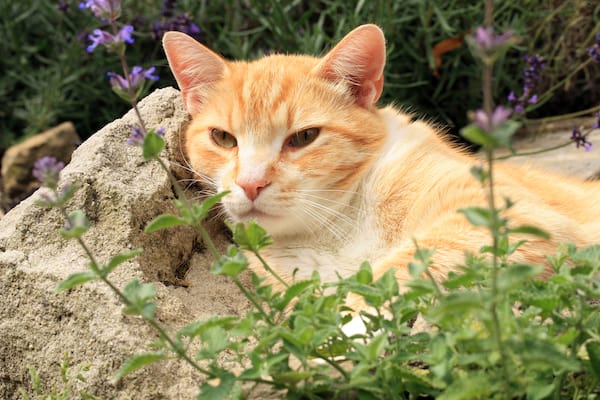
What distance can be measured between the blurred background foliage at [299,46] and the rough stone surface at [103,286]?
1.73m

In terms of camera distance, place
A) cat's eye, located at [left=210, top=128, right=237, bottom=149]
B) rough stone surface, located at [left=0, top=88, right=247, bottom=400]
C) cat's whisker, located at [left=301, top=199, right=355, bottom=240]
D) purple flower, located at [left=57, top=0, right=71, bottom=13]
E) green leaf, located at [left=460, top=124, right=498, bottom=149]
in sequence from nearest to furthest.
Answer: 1. green leaf, located at [left=460, top=124, right=498, bottom=149]
2. rough stone surface, located at [left=0, top=88, right=247, bottom=400]
3. cat's whisker, located at [left=301, top=199, right=355, bottom=240]
4. cat's eye, located at [left=210, top=128, right=237, bottom=149]
5. purple flower, located at [left=57, top=0, right=71, bottom=13]

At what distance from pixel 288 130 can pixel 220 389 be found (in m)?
1.26

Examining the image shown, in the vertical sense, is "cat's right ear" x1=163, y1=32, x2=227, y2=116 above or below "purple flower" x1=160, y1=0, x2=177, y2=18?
above

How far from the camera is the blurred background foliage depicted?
4.28 metres

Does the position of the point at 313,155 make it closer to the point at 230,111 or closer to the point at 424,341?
the point at 230,111

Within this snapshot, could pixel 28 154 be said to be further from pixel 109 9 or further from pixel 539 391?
pixel 539 391

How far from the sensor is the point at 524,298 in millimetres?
1536

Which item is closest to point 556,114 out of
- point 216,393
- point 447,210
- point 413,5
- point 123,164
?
point 413,5

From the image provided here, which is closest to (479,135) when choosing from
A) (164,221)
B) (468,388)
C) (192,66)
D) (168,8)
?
(468,388)

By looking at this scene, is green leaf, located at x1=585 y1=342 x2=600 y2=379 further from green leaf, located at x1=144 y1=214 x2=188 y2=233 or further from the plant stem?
green leaf, located at x1=144 y1=214 x2=188 y2=233

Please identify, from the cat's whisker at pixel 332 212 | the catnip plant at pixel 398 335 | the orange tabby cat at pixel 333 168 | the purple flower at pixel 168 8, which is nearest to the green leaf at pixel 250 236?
the catnip plant at pixel 398 335

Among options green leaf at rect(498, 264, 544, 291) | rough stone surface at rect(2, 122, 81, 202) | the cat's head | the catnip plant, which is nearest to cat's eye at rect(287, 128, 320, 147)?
the cat's head

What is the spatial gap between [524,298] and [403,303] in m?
0.24

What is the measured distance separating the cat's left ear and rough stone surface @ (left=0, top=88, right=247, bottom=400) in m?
0.65
